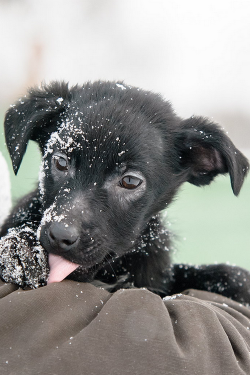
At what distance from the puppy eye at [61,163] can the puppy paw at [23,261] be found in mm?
424

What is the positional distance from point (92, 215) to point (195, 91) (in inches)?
387

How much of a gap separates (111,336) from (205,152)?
5.01 ft

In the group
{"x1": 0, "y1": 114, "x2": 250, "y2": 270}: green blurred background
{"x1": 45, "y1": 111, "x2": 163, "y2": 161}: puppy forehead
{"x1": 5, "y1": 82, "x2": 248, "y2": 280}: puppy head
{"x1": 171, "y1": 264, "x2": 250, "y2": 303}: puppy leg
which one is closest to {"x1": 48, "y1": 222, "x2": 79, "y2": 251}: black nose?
{"x1": 5, "y1": 82, "x2": 248, "y2": 280}: puppy head

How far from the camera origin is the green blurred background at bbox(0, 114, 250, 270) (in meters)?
4.69

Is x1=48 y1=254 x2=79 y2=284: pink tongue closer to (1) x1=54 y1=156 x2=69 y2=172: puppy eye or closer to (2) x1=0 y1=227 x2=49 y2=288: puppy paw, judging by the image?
(2) x1=0 y1=227 x2=49 y2=288: puppy paw

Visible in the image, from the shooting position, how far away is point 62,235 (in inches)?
70.6

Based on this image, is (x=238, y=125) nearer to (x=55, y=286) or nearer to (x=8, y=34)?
(x=8, y=34)

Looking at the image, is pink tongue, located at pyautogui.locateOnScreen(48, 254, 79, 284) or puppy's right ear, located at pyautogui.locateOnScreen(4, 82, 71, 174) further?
puppy's right ear, located at pyautogui.locateOnScreen(4, 82, 71, 174)

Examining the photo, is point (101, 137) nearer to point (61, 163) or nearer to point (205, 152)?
point (61, 163)

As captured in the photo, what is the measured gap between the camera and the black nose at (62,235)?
1795mm

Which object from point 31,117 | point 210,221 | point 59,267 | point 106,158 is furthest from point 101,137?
point 210,221

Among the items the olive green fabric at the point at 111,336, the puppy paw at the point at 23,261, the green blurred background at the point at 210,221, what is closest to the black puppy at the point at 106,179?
the puppy paw at the point at 23,261

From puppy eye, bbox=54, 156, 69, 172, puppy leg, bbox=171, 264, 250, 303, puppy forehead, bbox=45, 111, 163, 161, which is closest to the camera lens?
puppy forehead, bbox=45, 111, 163, 161

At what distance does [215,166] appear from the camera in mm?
2576
